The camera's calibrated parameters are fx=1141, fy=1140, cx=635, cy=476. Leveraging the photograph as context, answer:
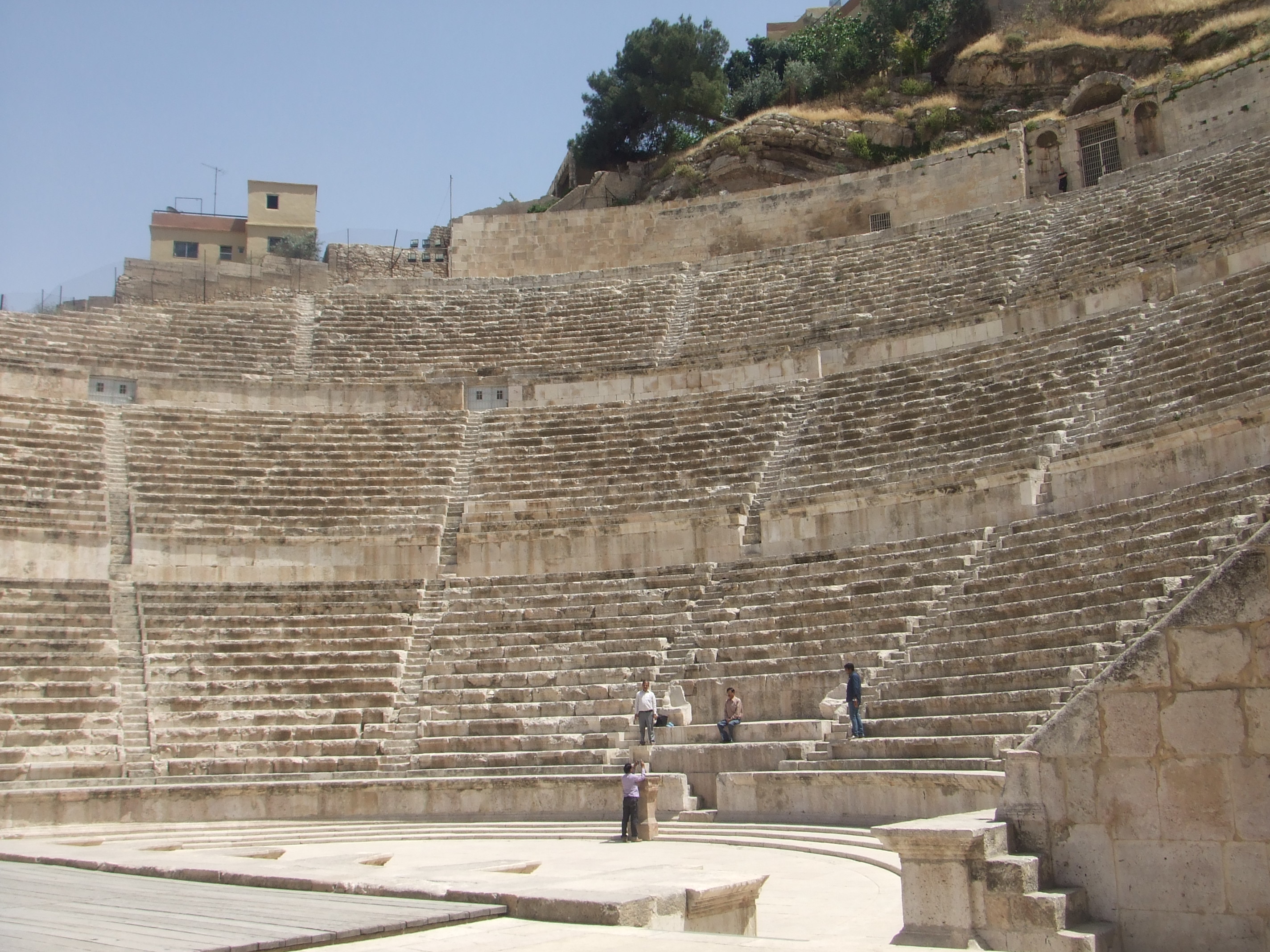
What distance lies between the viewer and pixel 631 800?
9.86m

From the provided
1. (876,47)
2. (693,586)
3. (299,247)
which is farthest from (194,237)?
(693,586)

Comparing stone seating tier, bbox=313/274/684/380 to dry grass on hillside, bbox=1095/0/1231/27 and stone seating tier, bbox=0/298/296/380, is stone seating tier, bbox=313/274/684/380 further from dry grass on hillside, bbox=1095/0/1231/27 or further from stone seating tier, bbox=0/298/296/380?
dry grass on hillside, bbox=1095/0/1231/27

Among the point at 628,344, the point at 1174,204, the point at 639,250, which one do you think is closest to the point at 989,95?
the point at 639,250

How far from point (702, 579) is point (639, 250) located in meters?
15.5

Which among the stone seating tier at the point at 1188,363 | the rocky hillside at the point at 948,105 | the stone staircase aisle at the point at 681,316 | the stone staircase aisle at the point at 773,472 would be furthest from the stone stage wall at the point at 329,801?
the rocky hillside at the point at 948,105

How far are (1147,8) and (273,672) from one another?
29349 millimetres

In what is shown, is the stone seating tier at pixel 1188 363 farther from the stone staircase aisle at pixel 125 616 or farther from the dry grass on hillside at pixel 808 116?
the dry grass on hillside at pixel 808 116

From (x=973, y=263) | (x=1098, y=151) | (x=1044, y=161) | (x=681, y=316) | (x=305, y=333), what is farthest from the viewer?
(x=1044, y=161)

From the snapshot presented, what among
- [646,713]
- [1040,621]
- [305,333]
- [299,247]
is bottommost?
[646,713]

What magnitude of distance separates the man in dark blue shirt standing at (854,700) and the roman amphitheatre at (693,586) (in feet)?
0.80

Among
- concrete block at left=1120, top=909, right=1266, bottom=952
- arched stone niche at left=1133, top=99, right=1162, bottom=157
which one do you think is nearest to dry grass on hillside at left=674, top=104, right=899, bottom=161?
arched stone niche at left=1133, top=99, right=1162, bottom=157

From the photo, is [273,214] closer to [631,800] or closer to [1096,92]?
[1096,92]

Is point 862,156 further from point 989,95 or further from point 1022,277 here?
point 1022,277

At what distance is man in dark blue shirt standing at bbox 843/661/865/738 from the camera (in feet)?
35.7
